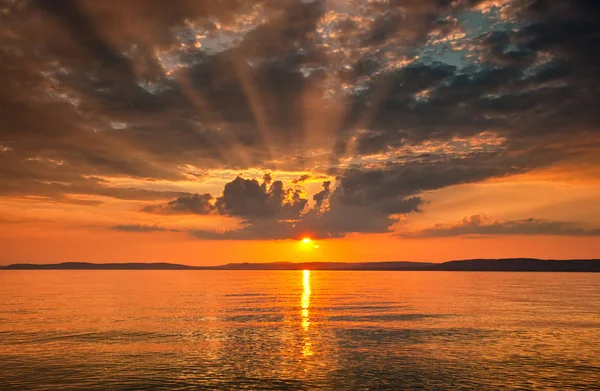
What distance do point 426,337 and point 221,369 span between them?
2858 centimetres

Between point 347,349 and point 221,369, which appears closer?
point 221,369

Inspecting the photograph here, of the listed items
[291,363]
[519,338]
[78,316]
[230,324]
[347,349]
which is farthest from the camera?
[78,316]

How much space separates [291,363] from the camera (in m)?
46.6

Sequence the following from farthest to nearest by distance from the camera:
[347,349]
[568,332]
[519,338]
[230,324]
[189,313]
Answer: [189,313] < [230,324] < [568,332] < [519,338] < [347,349]

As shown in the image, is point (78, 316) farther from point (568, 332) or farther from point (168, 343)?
point (568, 332)

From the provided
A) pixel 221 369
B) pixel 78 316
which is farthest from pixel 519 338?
pixel 78 316

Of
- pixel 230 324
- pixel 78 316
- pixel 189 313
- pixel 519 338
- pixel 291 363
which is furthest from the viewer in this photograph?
pixel 189 313

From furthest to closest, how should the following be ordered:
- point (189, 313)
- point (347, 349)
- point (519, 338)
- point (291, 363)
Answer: point (189, 313)
point (519, 338)
point (347, 349)
point (291, 363)

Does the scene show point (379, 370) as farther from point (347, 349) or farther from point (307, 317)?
point (307, 317)

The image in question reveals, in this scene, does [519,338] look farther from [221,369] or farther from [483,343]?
[221,369]

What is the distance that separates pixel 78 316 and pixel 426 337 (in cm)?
5605

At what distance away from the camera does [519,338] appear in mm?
61500

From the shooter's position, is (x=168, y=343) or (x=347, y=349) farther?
(x=168, y=343)

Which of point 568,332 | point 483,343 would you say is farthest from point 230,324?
point 568,332
